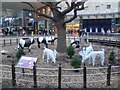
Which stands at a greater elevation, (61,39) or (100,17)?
(100,17)

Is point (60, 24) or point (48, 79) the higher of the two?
point (60, 24)

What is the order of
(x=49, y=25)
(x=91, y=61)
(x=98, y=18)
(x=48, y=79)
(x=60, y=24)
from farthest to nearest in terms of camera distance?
(x=49, y=25) → (x=98, y=18) → (x=60, y=24) → (x=91, y=61) → (x=48, y=79)

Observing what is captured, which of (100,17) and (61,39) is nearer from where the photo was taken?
(61,39)

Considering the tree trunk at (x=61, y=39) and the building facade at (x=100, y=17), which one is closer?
the tree trunk at (x=61, y=39)

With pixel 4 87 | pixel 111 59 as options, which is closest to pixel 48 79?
pixel 4 87

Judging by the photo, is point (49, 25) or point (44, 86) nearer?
point (44, 86)

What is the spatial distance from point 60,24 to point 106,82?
7618 mm

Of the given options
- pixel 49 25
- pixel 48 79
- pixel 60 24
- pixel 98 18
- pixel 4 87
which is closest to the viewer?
pixel 4 87

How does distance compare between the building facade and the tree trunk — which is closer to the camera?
the tree trunk

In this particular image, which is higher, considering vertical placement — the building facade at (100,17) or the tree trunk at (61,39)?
the building facade at (100,17)

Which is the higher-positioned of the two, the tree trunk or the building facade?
the building facade

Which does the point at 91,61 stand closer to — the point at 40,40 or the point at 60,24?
the point at 60,24

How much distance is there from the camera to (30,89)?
22.0 feet

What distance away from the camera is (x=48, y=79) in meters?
7.80
